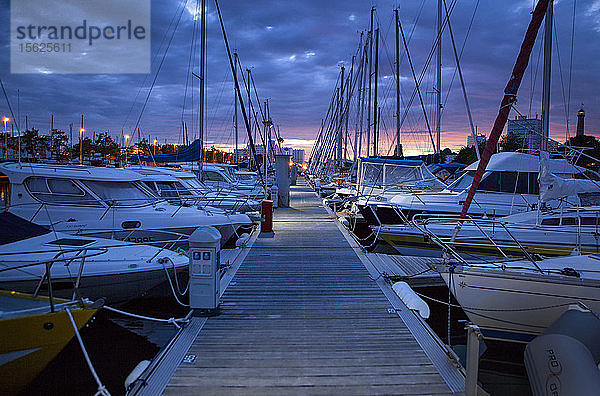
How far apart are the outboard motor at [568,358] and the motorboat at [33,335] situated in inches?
198

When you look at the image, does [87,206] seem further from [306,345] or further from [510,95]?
[510,95]

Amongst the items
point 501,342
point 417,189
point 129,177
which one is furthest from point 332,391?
point 417,189

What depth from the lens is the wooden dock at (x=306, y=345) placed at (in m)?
3.89


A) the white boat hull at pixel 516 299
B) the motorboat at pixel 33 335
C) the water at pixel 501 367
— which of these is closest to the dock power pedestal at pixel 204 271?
the motorboat at pixel 33 335

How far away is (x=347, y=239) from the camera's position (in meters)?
11.9

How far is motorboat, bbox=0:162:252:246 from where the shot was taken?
9719 millimetres

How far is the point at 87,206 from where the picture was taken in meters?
10.1

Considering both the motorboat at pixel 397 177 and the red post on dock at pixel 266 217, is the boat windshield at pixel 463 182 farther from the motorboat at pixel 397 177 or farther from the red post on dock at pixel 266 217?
the red post on dock at pixel 266 217

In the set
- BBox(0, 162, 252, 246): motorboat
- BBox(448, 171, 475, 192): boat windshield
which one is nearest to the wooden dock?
BBox(0, 162, 252, 246): motorboat

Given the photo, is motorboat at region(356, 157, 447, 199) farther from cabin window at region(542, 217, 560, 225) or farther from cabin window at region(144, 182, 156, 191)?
cabin window at region(144, 182, 156, 191)

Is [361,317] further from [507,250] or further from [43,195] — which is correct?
[43,195]

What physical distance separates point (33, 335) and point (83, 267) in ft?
6.80

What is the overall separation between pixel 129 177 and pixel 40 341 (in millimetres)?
6933

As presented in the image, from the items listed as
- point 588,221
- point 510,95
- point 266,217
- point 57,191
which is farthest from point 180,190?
point 588,221
